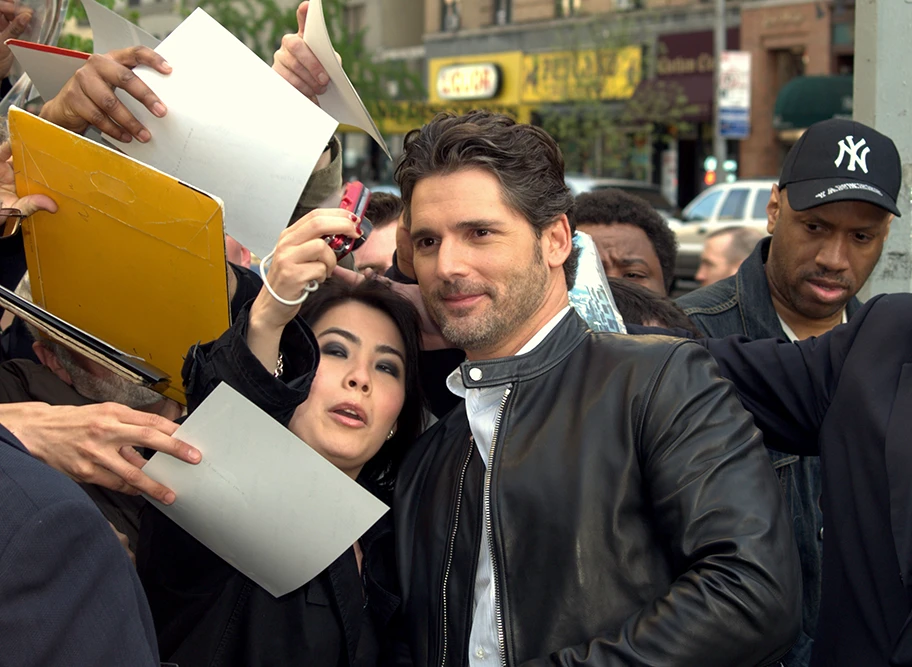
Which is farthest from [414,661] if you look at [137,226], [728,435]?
[137,226]

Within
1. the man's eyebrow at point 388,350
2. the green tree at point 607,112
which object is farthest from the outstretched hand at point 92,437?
the green tree at point 607,112

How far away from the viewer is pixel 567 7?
30453 millimetres

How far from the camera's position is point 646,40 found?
2777cm

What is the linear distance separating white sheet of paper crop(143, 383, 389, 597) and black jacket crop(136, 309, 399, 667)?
0.19 m

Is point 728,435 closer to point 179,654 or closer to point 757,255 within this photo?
point 179,654

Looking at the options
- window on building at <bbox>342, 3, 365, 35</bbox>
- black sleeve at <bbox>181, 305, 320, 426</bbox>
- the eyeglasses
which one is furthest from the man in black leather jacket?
window on building at <bbox>342, 3, 365, 35</bbox>

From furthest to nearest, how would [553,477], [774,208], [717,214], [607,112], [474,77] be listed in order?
[474,77] < [607,112] < [717,214] < [774,208] < [553,477]

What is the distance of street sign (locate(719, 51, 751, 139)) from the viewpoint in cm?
2045

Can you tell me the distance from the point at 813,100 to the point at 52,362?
76.1ft

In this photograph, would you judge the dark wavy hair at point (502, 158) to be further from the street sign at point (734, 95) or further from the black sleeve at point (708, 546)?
the street sign at point (734, 95)

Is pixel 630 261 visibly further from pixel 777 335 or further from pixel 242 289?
pixel 242 289

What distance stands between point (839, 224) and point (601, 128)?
77.8 ft

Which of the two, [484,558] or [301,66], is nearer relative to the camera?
[484,558]

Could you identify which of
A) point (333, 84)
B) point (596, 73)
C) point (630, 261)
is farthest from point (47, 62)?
point (596, 73)
